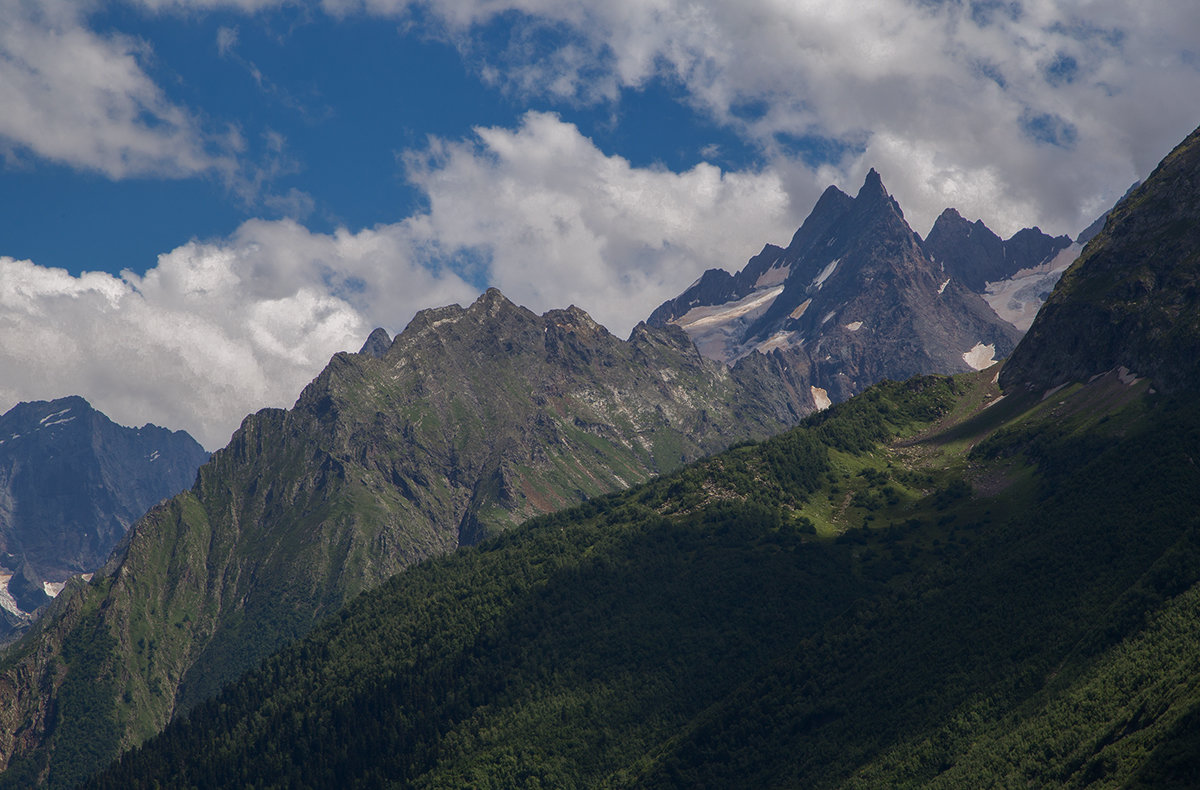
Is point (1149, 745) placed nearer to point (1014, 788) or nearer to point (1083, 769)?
point (1083, 769)

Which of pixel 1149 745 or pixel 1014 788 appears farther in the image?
pixel 1014 788

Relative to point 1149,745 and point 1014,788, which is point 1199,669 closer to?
point 1149,745

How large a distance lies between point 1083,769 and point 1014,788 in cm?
1602

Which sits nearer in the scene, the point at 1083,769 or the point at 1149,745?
the point at 1149,745

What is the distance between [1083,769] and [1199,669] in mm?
26675

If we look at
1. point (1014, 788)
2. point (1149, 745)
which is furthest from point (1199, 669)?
point (1014, 788)

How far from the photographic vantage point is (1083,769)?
187m

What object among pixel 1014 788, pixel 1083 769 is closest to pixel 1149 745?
pixel 1083 769

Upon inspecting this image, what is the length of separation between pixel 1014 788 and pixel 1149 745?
105 feet

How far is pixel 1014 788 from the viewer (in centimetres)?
19850

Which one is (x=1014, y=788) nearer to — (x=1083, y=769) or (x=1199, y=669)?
(x=1083, y=769)

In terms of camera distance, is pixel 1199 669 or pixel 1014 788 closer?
pixel 1199 669

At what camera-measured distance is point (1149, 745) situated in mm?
174125
